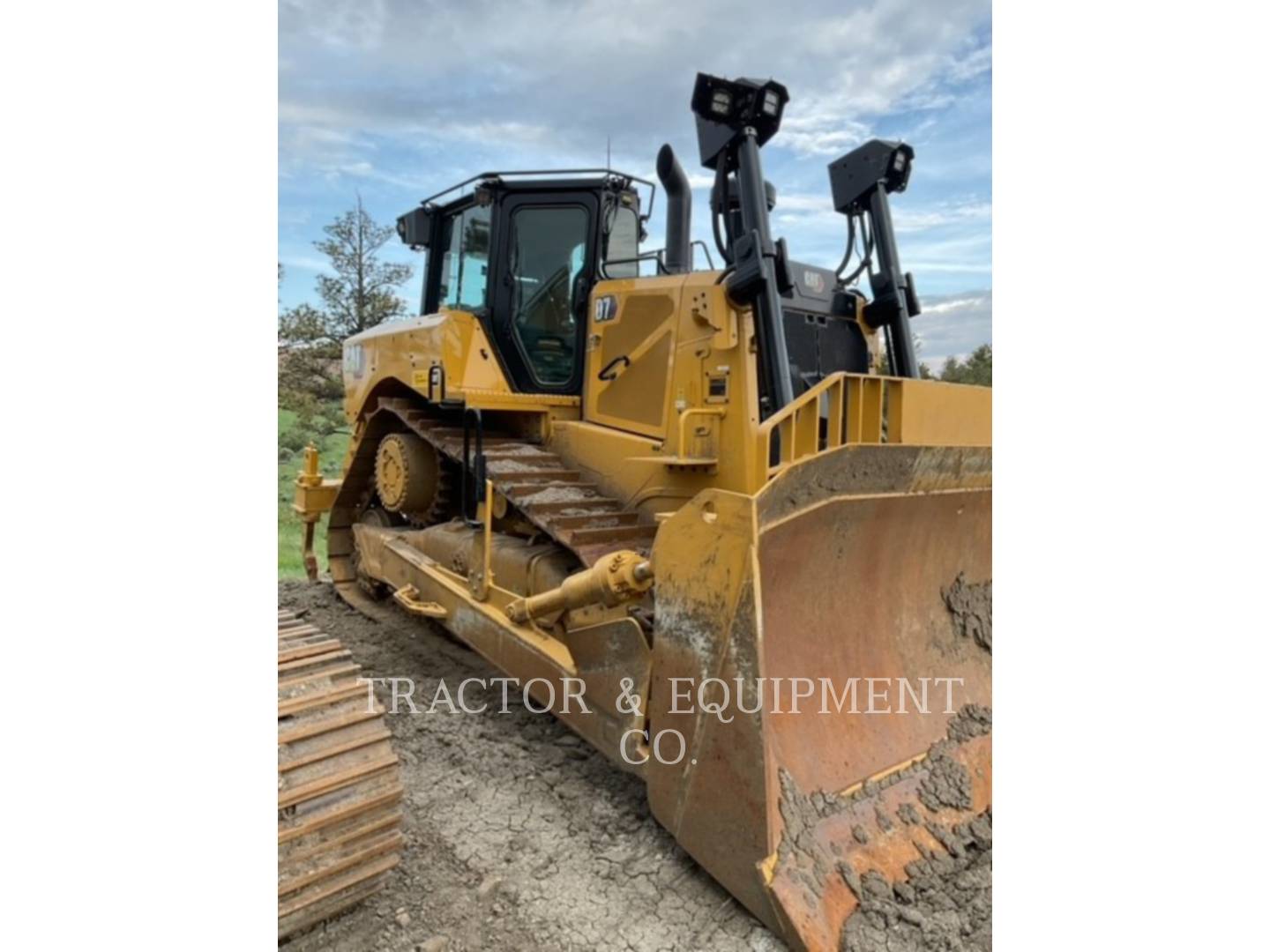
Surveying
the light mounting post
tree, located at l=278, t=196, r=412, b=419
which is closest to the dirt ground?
the light mounting post

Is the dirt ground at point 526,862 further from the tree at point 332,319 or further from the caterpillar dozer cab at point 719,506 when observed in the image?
the tree at point 332,319

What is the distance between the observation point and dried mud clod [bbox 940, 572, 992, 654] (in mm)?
3424

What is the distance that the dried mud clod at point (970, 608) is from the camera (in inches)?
135

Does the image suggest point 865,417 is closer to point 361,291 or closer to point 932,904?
point 932,904

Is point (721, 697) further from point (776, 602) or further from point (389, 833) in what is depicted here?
point (389, 833)

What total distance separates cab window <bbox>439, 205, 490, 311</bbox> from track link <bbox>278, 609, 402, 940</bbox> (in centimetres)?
276

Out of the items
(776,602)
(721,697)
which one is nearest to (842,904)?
(721,697)

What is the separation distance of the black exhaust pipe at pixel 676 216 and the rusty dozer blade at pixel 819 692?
1924 mm

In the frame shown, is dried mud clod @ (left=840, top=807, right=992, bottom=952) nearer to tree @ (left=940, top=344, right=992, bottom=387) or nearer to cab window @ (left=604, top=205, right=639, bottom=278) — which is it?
tree @ (left=940, top=344, right=992, bottom=387)

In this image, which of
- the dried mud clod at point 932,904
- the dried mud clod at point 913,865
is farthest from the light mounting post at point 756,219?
the dried mud clod at point 932,904

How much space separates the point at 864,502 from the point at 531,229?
2.67m

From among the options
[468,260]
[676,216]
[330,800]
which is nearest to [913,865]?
[330,800]

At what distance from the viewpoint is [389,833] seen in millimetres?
2355

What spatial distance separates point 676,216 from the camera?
14.2 feet
